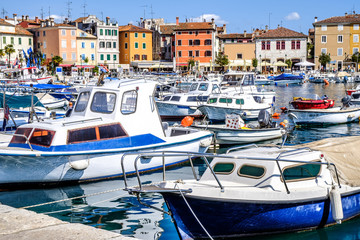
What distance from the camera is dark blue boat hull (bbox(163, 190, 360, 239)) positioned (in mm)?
9695

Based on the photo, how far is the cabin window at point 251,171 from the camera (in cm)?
1030

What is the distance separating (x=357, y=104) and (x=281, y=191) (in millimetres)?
26450

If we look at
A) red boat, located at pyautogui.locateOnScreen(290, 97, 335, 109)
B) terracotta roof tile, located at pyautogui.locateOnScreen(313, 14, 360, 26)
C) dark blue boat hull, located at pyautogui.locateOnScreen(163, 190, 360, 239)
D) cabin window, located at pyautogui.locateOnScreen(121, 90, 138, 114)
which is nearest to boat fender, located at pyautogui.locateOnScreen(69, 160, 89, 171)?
Answer: cabin window, located at pyautogui.locateOnScreen(121, 90, 138, 114)

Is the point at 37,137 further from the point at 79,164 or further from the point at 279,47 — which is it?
the point at 279,47

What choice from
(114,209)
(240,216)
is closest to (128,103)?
(114,209)

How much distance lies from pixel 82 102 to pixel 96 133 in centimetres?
191

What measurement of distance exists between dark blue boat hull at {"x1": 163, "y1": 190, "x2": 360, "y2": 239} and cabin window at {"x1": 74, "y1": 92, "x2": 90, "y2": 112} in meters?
7.39

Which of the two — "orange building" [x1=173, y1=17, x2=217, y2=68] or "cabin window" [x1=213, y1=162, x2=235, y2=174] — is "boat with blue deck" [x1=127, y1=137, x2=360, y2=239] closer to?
"cabin window" [x1=213, y1=162, x2=235, y2=174]

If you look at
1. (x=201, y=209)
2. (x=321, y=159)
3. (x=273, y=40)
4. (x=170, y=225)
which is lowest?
(x=170, y=225)

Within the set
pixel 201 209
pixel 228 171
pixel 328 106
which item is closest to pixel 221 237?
pixel 201 209

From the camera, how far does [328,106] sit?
34.6 metres

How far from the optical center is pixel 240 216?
9.81 metres

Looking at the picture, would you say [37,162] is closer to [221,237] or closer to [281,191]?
[221,237]

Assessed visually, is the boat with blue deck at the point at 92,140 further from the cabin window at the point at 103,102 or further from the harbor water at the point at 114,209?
the harbor water at the point at 114,209
